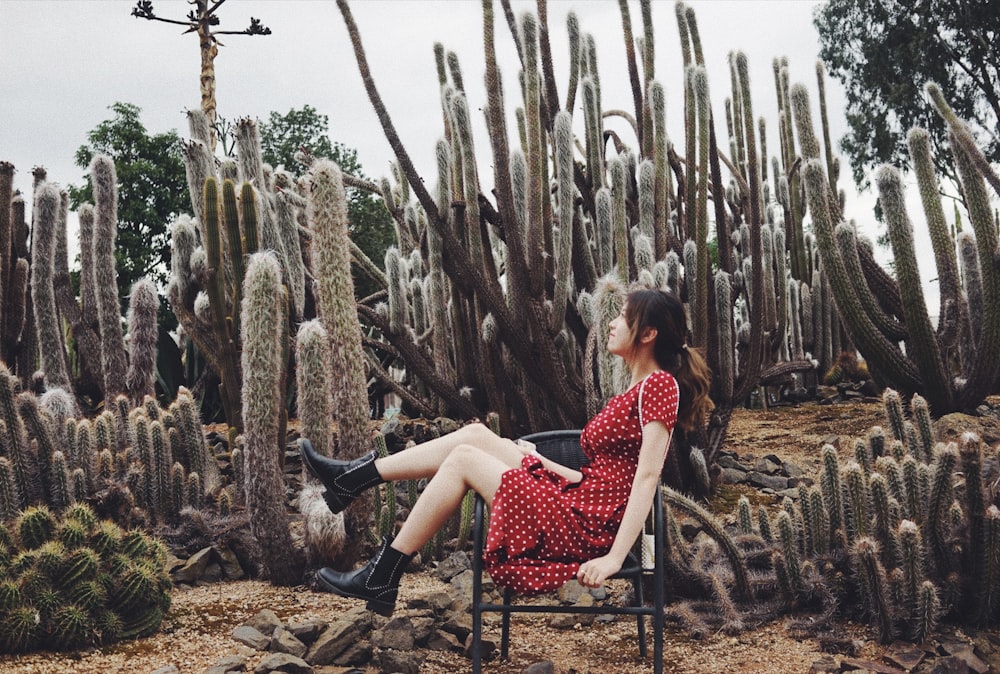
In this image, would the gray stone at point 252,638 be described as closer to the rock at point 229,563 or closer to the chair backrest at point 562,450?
the rock at point 229,563

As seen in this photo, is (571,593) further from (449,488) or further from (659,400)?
(659,400)

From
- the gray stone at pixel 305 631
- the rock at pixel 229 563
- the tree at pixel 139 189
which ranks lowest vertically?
the gray stone at pixel 305 631

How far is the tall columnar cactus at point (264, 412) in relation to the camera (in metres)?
3.37

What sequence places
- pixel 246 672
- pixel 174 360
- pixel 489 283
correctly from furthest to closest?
pixel 174 360 < pixel 489 283 < pixel 246 672

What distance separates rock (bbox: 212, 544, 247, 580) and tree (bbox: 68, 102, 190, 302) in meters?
13.9

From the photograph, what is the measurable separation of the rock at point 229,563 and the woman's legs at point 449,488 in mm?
1419

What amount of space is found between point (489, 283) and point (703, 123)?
1550 mm

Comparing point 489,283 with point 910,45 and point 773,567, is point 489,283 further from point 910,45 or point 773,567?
point 910,45

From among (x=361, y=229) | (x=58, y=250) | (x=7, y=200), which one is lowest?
(x=58, y=250)

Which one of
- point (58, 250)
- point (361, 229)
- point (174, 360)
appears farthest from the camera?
point (361, 229)

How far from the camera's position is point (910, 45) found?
19.9 m

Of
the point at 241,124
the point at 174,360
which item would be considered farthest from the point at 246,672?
the point at 174,360

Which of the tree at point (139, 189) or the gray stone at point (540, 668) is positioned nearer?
the gray stone at point (540, 668)

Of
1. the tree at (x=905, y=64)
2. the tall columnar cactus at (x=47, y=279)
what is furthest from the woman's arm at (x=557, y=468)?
the tree at (x=905, y=64)
